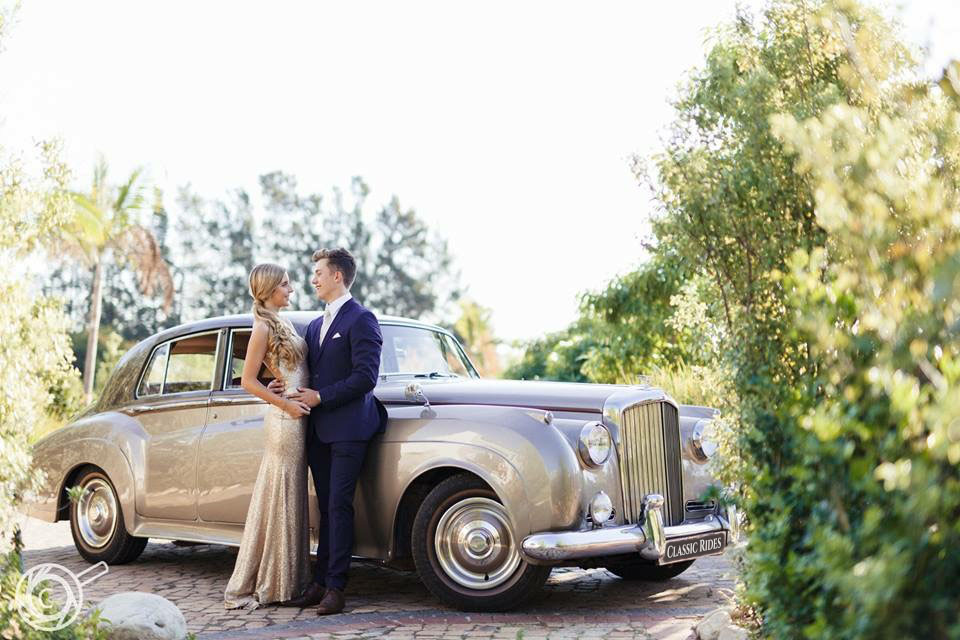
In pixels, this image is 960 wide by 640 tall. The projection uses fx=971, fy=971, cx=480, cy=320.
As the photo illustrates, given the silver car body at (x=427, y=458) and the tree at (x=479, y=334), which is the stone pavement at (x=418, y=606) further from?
the tree at (x=479, y=334)

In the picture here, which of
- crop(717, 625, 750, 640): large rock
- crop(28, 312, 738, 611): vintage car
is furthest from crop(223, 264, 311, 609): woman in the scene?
crop(717, 625, 750, 640): large rock

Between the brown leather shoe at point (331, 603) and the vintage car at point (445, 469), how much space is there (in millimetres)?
330

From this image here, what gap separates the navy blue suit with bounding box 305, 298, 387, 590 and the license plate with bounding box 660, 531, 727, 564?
192 cm

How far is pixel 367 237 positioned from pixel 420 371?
53.1 meters

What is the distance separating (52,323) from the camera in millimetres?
4660

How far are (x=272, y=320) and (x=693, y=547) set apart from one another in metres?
2.98

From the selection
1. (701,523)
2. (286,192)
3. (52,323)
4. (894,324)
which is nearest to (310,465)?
(52,323)

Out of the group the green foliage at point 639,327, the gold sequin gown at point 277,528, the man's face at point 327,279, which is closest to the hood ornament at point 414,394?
the gold sequin gown at point 277,528

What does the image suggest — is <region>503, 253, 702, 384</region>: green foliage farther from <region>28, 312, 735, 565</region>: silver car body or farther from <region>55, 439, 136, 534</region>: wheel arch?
<region>55, 439, 136, 534</region>: wheel arch

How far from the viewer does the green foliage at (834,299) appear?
247 cm

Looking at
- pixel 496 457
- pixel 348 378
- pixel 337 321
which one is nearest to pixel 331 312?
pixel 337 321

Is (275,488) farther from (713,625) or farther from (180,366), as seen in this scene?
(713,625)

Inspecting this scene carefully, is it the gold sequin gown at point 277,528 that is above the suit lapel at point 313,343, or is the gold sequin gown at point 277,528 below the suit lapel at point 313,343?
below

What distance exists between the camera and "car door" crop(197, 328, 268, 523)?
669cm
